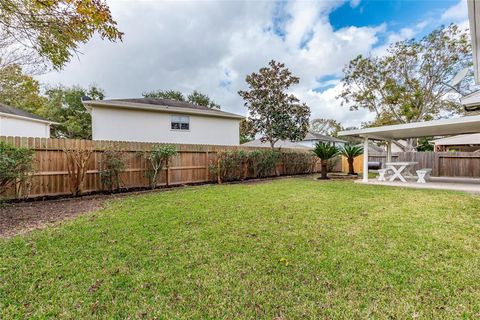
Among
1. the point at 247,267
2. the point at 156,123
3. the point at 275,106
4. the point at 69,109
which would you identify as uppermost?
the point at 69,109

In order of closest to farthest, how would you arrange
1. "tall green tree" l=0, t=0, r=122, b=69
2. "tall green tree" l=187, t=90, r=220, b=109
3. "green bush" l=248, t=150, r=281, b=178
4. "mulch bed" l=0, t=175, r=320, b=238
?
"tall green tree" l=0, t=0, r=122, b=69 < "mulch bed" l=0, t=175, r=320, b=238 < "green bush" l=248, t=150, r=281, b=178 < "tall green tree" l=187, t=90, r=220, b=109

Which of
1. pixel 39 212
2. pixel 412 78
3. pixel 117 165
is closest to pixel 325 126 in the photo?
pixel 412 78

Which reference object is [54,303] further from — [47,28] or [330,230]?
[47,28]

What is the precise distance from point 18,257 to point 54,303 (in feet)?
5.02

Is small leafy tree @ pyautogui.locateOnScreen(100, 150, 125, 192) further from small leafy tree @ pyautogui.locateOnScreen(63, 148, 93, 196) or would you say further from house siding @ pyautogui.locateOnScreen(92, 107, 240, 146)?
house siding @ pyautogui.locateOnScreen(92, 107, 240, 146)

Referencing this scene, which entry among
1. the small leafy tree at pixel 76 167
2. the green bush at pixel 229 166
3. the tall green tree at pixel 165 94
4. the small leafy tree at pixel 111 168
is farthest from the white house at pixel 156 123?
the tall green tree at pixel 165 94

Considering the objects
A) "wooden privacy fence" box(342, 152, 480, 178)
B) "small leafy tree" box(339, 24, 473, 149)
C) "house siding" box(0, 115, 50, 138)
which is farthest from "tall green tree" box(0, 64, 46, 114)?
"wooden privacy fence" box(342, 152, 480, 178)

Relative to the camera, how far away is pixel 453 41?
15922 millimetres

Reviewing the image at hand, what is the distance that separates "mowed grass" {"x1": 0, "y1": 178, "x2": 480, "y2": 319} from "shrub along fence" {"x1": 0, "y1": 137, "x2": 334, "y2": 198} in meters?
2.98

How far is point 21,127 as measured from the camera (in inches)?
601

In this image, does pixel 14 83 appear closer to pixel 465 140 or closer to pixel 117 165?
pixel 117 165

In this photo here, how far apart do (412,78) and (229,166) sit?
53.7ft

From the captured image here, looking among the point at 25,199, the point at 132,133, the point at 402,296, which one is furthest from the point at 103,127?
the point at 402,296

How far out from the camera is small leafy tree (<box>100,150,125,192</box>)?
25.6ft
